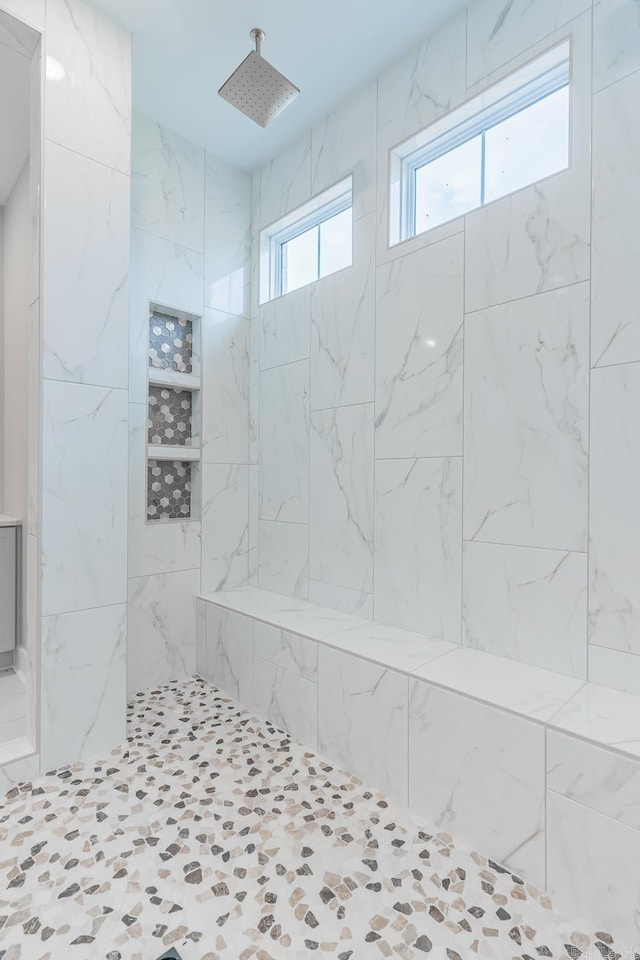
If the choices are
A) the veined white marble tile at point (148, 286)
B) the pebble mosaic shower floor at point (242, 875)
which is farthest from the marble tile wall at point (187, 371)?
the pebble mosaic shower floor at point (242, 875)

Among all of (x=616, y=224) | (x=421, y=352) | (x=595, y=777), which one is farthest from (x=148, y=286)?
(x=595, y=777)

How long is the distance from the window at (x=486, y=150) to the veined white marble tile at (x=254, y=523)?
148 centimetres

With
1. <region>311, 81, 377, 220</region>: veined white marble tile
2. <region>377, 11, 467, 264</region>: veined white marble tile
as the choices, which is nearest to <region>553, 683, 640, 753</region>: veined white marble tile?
<region>377, 11, 467, 264</region>: veined white marble tile

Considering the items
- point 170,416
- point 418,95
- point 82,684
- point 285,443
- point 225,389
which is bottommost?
point 82,684

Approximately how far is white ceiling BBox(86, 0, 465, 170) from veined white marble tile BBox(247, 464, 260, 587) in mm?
1859

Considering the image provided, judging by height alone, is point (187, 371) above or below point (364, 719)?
above

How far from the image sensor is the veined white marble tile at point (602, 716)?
130cm

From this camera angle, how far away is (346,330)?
2.47 metres

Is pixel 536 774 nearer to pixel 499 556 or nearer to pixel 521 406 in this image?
pixel 499 556

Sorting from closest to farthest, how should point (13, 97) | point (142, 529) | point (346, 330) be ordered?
point (13, 97) < point (346, 330) < point (142, 529)

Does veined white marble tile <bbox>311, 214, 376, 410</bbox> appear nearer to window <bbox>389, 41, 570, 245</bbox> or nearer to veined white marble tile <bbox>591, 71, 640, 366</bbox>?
window <bbox>389, 41, 570, 245</bbox>

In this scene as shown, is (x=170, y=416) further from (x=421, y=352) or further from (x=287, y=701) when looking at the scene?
(x=287, y=701)

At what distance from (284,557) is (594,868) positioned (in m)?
1.87

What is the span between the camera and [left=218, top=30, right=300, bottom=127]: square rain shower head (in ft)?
6.28
